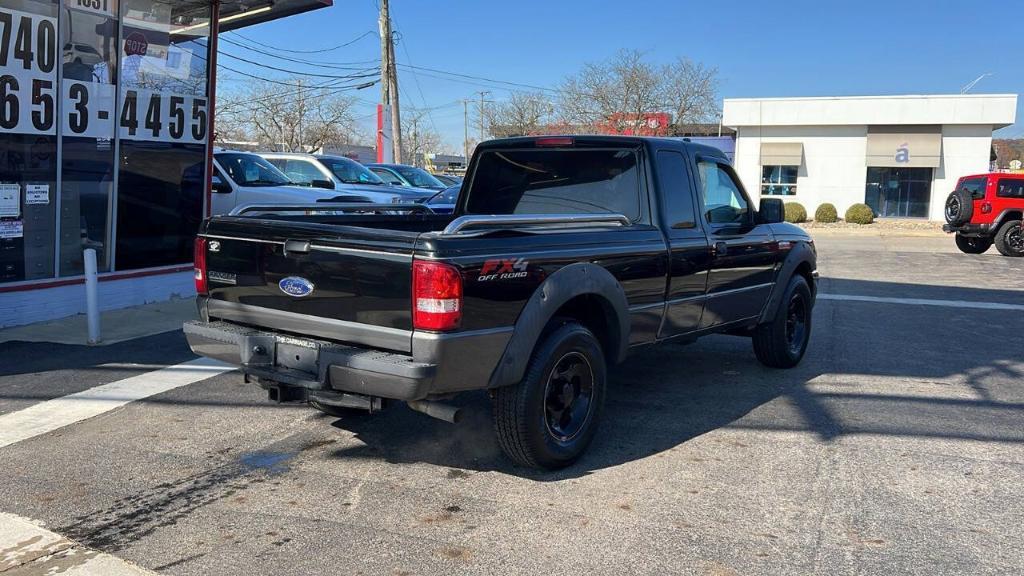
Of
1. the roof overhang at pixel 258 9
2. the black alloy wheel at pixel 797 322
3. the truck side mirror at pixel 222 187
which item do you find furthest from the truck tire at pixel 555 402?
the truck side mirror at pixel 222 187

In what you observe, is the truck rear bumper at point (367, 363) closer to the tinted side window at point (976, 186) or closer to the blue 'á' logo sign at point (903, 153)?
the tinted side window at point (976, 186)

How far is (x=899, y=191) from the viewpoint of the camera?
36.4m

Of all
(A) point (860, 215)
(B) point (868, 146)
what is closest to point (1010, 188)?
(A) point (860, 215)

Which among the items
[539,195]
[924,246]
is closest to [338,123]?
[924,246]

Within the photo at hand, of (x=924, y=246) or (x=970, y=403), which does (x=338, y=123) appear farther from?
(x=970, y=403)

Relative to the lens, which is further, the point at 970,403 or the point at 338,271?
the point at 970,403

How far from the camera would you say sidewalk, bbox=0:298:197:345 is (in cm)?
841

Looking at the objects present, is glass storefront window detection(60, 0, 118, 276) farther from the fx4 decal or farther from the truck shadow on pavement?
the fx4 decal

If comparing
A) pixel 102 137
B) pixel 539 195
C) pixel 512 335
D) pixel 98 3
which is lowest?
pixel 512 335

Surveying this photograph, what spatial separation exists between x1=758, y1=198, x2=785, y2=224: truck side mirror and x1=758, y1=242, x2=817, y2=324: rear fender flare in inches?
21.3

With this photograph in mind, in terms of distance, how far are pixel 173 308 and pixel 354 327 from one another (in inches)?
265

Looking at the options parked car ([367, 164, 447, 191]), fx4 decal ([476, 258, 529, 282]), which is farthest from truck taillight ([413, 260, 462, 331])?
parked car ([367, 164, 447, 191])

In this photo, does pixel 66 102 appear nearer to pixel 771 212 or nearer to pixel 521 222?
pixel 521 222

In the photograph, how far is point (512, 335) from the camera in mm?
4391
